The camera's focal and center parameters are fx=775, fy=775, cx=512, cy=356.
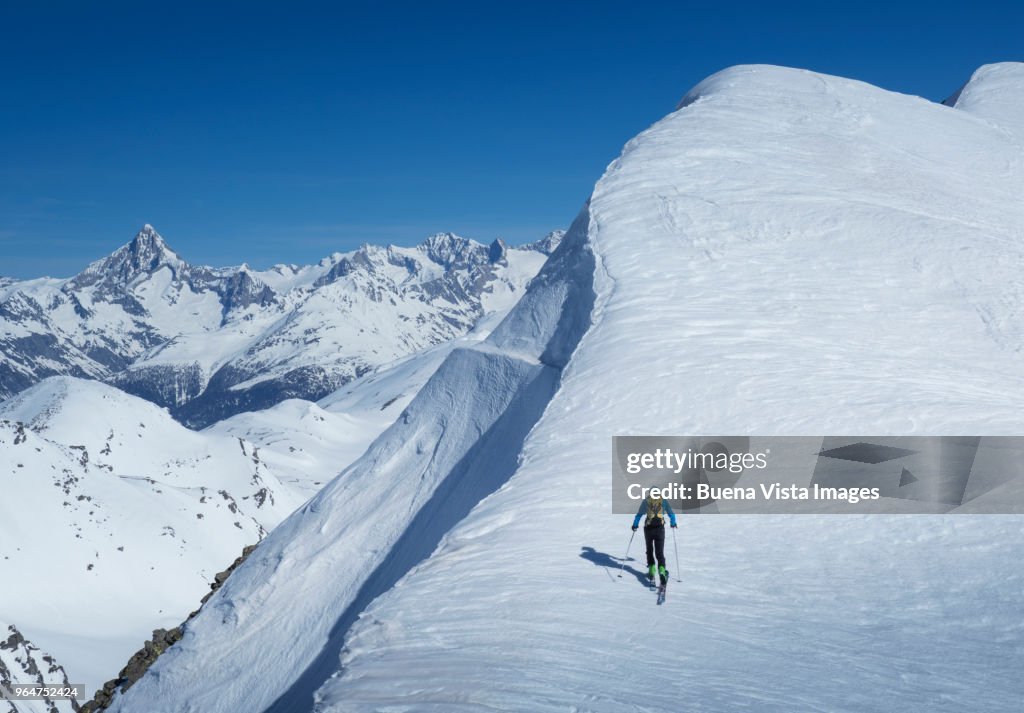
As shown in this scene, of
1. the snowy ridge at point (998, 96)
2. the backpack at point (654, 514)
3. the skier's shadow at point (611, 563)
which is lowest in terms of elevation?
the skier's shadow at point (611, 563)

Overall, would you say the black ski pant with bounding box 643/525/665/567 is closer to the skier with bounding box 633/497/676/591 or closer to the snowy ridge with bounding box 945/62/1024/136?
the skier with bounding box 633/497/676/591

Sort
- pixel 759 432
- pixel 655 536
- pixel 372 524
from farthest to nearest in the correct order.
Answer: pixel 372 524, pixel 759 432, pixel 655 536

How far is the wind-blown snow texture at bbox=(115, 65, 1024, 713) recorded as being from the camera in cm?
860

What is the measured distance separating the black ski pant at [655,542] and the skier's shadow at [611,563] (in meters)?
0.25

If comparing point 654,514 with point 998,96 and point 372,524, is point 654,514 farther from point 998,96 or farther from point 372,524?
point 998,96

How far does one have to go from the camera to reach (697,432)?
48.1 feet

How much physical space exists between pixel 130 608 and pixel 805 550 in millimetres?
87323

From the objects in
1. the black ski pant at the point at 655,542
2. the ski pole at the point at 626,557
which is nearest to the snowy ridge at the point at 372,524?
the ski pole at the point at 626,557

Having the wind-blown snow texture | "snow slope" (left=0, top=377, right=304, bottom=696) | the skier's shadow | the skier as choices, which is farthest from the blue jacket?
"snow slope" (left=0, top=377, right=304, bottom=696)

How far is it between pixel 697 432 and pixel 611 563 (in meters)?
4.25

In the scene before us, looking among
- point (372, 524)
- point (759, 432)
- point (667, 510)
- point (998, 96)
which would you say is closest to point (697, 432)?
point (759, 432)

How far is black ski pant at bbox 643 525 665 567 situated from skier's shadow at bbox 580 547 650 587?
25 cm

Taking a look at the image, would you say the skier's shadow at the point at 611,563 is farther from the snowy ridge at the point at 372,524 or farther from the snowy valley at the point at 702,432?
the snowy ridge at the point at 372,524

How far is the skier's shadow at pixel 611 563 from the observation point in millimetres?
10833
